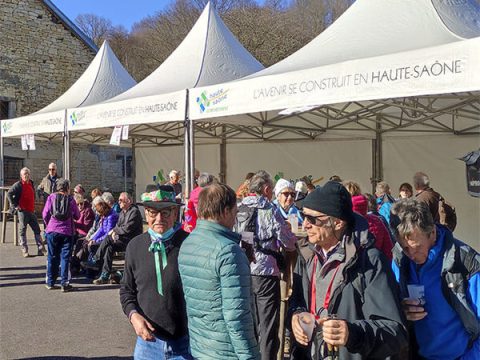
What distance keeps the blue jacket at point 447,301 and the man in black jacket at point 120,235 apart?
19.1 ft

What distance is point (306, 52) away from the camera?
285 inches

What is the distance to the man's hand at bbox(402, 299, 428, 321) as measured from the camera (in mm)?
2053

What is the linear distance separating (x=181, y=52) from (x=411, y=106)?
5087 millimetres

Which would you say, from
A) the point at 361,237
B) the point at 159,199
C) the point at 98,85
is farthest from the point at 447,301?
the point at 98,85

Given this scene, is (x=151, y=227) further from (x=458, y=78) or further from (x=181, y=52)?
(x=181, y=52)

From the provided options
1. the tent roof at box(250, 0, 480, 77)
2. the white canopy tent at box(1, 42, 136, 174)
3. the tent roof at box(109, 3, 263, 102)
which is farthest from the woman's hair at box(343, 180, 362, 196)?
the white canopy tent at box(1, 42, 136, 174)

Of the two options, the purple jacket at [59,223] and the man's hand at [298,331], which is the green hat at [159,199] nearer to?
the man's hand at [298,331]

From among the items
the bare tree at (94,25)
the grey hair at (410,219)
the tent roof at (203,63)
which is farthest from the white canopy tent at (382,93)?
the bare tree at (94,25)

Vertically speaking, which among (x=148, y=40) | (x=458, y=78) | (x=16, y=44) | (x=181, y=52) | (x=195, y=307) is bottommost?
(x=195, y=307)

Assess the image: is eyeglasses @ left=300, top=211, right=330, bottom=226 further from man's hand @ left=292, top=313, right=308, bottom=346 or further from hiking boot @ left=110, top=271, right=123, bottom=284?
hiking boot @ left=110, top=271, right=123, bottom=284

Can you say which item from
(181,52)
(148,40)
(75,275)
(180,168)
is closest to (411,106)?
(181,52)

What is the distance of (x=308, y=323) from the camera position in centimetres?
196

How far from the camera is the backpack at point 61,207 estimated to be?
7.26 metres

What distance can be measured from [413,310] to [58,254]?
20.6 ft
